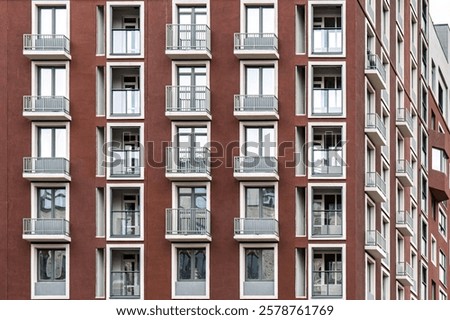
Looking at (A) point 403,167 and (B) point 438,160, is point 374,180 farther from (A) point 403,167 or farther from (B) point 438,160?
(B) point 438,160

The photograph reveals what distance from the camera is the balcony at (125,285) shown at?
259 feet

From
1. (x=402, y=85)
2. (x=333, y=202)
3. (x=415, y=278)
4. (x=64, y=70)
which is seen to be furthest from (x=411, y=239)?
(x=64, y=70)

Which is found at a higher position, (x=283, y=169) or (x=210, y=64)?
(x=210, y=64)

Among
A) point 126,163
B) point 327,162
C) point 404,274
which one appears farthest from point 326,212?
point 404,274

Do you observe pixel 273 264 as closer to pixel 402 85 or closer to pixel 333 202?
pixel 333 202

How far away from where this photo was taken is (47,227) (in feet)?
260

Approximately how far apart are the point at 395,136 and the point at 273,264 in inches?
637

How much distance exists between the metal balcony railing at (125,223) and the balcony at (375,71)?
1365 centimetres

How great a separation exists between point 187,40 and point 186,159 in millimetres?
5615

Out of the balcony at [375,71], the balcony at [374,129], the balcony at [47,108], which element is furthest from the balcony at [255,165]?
the balcony at [47,108]

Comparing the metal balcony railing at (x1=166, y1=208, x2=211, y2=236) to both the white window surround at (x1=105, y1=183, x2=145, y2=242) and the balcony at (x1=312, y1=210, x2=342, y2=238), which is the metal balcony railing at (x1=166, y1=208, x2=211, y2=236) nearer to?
the white window surround at (x1=105, y1=183, x2=145, y2=242)

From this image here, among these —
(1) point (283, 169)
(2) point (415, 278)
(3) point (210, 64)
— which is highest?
(3) point (210, 64)

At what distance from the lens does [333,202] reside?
80.0 meters

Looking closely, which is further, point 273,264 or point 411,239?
point 411,239
